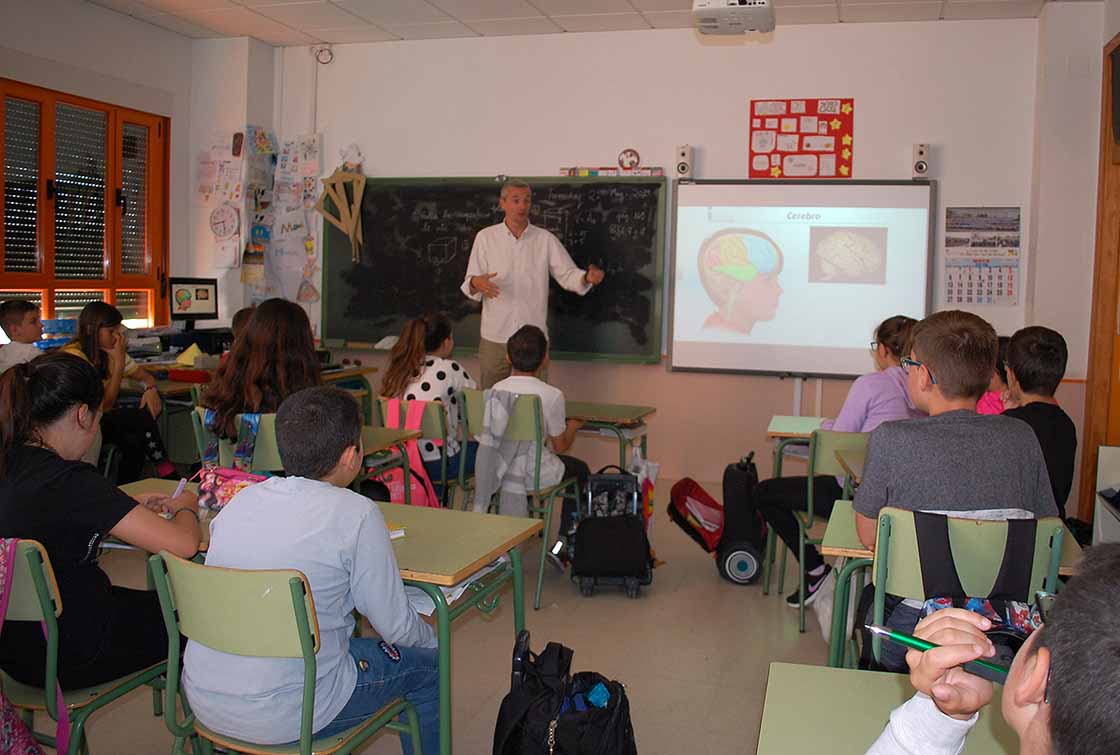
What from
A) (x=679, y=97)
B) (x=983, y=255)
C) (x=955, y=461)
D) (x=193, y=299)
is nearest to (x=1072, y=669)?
(x=955, y=461)

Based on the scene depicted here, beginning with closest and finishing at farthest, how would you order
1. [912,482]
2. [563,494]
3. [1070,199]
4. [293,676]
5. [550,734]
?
[293,676]
[550,734]
[912,482]
[563,494]
[1070,199]

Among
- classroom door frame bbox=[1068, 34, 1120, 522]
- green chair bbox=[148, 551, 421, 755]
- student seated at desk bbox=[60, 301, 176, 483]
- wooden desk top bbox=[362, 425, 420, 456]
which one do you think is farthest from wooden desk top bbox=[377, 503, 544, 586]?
classroom door frame bbox=[1068, 34, 1120, 522]

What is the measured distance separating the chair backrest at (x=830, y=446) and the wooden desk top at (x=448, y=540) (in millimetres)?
1417

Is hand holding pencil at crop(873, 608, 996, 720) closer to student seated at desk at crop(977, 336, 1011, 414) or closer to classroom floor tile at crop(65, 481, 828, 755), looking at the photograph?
classroom floor tile at crop(65, 481, 828, 755)

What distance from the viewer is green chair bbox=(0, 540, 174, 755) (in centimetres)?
187

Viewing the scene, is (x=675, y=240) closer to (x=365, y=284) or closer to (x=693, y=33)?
(x=693, y=33)

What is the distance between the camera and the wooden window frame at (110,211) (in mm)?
5816

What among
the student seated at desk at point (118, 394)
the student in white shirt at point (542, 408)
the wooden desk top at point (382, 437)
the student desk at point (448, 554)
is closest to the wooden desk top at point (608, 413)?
the student in white shirt at point (542, 408)

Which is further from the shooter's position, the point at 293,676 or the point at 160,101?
the point at 160,101

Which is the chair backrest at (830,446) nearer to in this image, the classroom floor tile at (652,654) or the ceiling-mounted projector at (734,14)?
the classroom floor tile at (652,654)

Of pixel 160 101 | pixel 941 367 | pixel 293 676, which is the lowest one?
pixel 293 676

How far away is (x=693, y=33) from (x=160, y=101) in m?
3.69

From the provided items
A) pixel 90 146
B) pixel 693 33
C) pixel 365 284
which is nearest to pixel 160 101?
pixel 90 146

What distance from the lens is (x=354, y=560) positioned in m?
1.93
